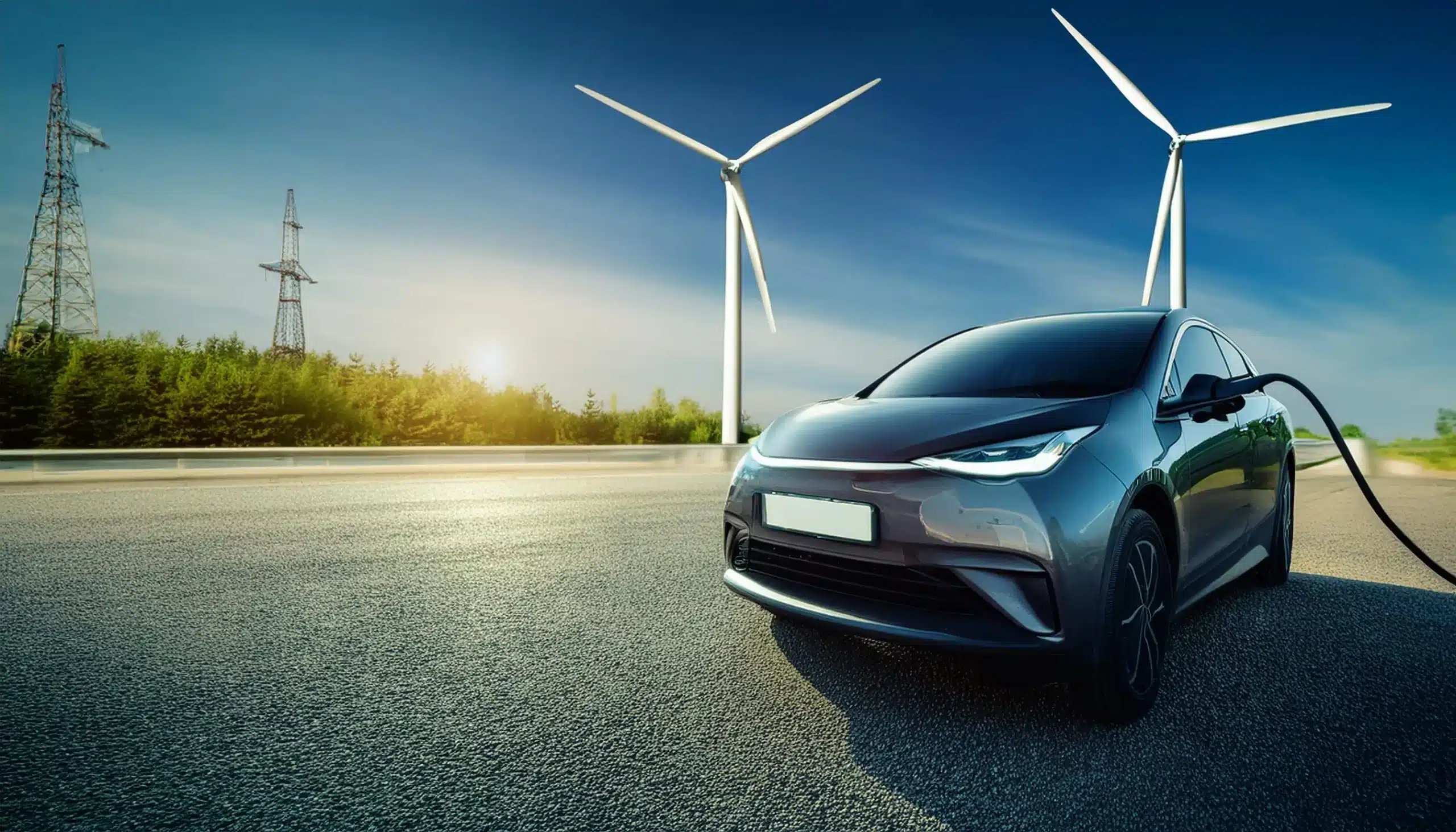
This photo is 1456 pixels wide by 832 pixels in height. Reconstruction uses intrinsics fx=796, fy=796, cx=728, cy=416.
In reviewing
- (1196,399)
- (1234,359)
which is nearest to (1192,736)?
(1196,399)

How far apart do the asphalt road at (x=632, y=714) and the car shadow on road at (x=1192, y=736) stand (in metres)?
0.01

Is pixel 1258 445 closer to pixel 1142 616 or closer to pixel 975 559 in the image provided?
pixel 1142 616

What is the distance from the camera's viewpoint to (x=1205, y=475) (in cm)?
326

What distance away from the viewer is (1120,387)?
3059 mm

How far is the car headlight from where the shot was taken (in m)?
2.48

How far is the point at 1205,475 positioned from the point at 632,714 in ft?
8.11

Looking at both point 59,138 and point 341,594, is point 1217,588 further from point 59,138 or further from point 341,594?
point 59,138

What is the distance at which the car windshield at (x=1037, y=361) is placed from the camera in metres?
3.21

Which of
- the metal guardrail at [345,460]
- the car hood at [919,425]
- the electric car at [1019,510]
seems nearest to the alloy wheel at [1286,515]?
the electric car at [1019,510]

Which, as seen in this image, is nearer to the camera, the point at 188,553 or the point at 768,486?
the point at 768,486

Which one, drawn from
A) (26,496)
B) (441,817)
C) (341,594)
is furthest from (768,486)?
(26,496)

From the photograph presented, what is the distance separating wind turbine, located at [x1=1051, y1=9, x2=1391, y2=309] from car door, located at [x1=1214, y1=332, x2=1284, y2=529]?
804 inches

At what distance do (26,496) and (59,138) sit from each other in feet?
132

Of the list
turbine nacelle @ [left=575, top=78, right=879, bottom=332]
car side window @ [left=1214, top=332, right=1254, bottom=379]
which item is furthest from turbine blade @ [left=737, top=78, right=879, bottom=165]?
car side window @ [left=1214, top=332, right=1254, bottom=379]
